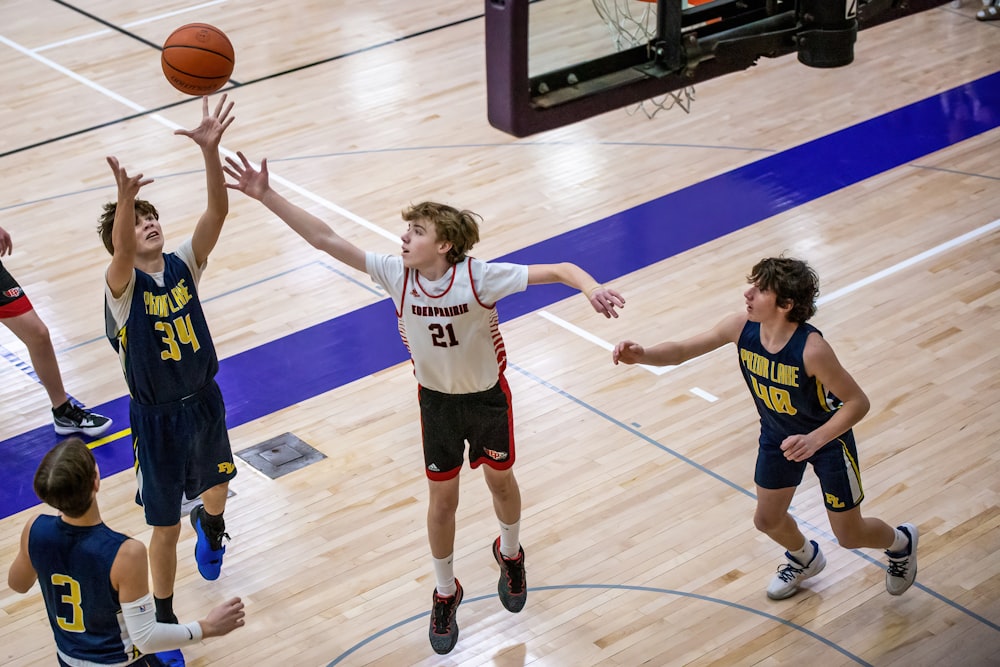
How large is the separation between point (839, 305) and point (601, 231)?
66.8 inches

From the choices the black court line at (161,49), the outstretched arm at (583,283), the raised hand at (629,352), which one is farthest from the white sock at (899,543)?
the black court line at (161,49)

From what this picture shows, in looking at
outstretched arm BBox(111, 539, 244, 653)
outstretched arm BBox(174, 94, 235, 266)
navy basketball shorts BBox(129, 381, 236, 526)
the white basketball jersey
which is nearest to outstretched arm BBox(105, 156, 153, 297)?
outstretched arm BBox(174, 94, 235, 266)

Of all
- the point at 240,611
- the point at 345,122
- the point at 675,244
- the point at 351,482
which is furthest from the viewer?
the point at 345,122

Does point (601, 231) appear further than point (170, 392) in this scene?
Yes

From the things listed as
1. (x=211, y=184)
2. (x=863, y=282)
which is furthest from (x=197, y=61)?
(x=863, y=282)

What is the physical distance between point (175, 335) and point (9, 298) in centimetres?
192

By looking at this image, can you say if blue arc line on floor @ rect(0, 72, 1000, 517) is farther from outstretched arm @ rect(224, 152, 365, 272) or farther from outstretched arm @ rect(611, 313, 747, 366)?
outstretched arm @ rect(611, 313, 747, 366)

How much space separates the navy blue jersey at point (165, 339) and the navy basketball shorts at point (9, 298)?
175 cm

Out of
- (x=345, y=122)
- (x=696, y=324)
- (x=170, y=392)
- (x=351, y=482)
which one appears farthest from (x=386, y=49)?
(x=170, y=392)

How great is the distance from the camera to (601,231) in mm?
8078

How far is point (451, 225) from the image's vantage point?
430 centimetres

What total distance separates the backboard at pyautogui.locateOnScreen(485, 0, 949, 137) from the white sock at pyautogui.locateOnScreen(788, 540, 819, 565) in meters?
1.94

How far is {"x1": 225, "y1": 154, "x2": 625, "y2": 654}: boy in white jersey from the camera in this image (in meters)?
4.29

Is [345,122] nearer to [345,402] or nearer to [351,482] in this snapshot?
[345,402]
